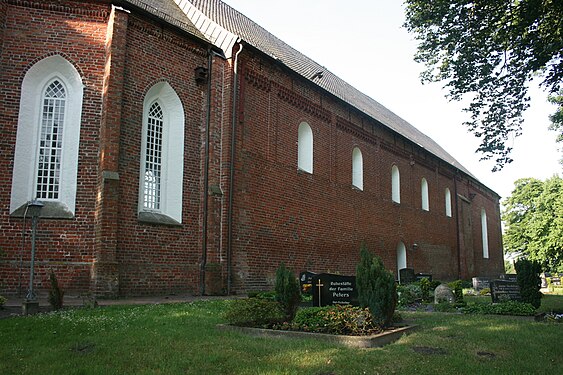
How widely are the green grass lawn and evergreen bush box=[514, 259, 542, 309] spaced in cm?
402

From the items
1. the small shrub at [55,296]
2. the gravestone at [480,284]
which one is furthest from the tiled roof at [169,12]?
the gravestone at [480,284]

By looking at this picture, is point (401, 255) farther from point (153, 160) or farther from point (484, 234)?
point (484, 234)

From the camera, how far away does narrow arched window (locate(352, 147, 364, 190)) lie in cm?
2517

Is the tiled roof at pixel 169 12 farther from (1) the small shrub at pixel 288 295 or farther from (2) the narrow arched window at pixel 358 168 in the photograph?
(2) the narrow arched window at pixel 358 168

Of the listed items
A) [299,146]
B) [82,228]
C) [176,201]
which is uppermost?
[299,146]

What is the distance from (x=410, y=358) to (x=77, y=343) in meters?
4.90

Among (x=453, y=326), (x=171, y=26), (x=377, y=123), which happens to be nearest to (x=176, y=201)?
(x=171, y=26)

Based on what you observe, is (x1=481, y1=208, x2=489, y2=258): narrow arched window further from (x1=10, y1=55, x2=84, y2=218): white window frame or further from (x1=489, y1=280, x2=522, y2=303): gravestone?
(x1=10, y1=55, x2=84, y2=218): white window frame

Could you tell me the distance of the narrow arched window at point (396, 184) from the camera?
94.6ft

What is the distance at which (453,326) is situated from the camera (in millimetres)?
9750

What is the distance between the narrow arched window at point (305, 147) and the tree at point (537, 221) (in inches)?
1329

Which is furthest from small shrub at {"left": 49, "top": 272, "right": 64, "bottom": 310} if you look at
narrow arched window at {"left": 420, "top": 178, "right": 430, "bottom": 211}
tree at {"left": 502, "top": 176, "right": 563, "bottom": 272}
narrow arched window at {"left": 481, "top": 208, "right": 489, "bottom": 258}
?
tree at {"left": 502, "top": 176, "right": 563, "bottom": 272}

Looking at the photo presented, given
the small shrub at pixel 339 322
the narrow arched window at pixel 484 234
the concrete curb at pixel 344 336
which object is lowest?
the concrete curb at pixel 344 336

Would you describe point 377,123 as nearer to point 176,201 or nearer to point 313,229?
point 313,229
